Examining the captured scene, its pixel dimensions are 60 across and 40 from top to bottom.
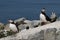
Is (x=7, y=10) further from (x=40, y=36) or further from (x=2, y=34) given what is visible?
(x=40, y=36)

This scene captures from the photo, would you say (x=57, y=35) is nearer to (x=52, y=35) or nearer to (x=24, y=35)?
(x=52, y=35)

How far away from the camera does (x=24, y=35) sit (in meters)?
15.1

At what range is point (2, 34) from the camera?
17.5 m

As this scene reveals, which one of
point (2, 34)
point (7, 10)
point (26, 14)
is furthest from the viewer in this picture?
point (7, 10)

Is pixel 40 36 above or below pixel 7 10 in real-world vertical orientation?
above

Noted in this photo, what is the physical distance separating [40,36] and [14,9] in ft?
91.5

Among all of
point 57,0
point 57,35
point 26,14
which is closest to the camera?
point 57,35

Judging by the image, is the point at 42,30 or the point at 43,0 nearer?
the point at 42,30

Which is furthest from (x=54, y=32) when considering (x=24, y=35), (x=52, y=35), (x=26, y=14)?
(x=26, y=14)

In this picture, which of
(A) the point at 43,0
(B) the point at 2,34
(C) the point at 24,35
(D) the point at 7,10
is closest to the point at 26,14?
(D) the point at 7,10

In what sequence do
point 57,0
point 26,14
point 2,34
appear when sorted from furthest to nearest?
1. point 57,0
2. point 26,14
3. point 2,34

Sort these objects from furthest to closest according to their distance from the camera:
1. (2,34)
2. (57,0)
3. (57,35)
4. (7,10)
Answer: (57,0) → (7,10) → (2,34) → (57,35)

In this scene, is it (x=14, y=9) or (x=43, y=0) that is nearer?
(x=14, y=9)

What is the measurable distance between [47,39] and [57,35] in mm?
431
